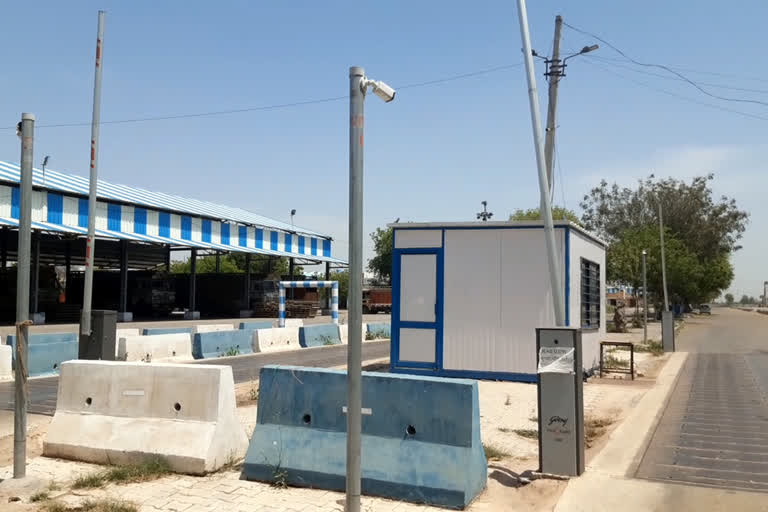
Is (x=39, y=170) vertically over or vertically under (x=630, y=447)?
over

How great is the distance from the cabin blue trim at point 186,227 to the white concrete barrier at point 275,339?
63.5 feet

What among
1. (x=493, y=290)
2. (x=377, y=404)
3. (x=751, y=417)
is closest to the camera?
(x=377, y=404)

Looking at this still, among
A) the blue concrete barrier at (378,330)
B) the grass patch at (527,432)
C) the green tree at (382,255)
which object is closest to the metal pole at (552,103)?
the grass patch at (527,432)

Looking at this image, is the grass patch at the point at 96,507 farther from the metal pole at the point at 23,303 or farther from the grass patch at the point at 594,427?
the grass patch at the point at 594,427

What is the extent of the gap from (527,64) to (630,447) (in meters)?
5.29

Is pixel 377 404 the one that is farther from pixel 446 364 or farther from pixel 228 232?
pixel 228 232

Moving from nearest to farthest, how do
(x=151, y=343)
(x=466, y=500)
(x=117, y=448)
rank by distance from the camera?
1. (x=466, y=500)
2. (x=117, y=448)
3. (x=151, y=343)

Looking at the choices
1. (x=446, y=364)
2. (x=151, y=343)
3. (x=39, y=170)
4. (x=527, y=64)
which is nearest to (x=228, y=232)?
(x=39, y=170)

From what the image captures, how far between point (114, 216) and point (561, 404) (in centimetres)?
3422

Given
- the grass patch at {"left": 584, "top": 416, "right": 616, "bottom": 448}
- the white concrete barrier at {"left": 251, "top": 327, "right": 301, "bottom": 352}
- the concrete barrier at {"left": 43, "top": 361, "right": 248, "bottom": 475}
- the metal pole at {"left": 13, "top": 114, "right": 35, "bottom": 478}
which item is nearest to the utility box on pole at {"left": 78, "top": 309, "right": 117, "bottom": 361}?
the concrete barrier at {"left": 43, "top": 361, "right": 248, "bottom": 475}

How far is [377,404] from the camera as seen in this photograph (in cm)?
626

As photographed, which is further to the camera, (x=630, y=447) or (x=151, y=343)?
(x=151, y=343)

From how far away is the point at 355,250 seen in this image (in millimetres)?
4652

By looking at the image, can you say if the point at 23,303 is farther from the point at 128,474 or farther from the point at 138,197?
the point at 138,197
